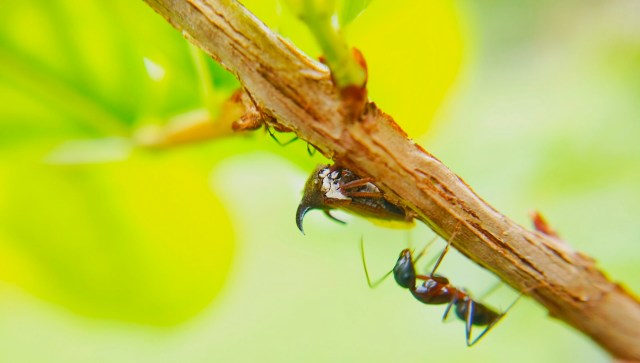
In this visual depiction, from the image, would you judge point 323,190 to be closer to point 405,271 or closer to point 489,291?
point 405,271

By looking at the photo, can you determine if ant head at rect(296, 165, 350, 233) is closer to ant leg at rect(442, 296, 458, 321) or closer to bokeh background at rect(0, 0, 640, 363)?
bokeh background at rect(0, 0, 640, 363)

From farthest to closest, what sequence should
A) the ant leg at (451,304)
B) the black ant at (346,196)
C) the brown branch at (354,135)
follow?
1. the ant leg at (451,304)
2. the black ant at (346,196)
3. the brown branch at (354,135)

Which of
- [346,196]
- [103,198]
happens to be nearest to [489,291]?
[346,196]

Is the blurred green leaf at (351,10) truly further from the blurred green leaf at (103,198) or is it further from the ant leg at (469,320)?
the ant leg at (469,320)

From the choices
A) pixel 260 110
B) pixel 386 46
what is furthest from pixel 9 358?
pixel 260 110

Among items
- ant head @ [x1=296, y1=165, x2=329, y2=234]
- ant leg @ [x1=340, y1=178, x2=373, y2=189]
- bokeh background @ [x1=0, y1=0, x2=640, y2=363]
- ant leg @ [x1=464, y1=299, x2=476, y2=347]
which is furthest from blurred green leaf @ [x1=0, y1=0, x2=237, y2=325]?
ant leg @ [x1=464, y1=299, x2=476, y2=347]

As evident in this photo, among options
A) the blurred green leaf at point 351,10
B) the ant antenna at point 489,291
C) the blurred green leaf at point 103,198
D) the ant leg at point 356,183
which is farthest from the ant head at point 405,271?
the blurred green leaf at point 351,10
